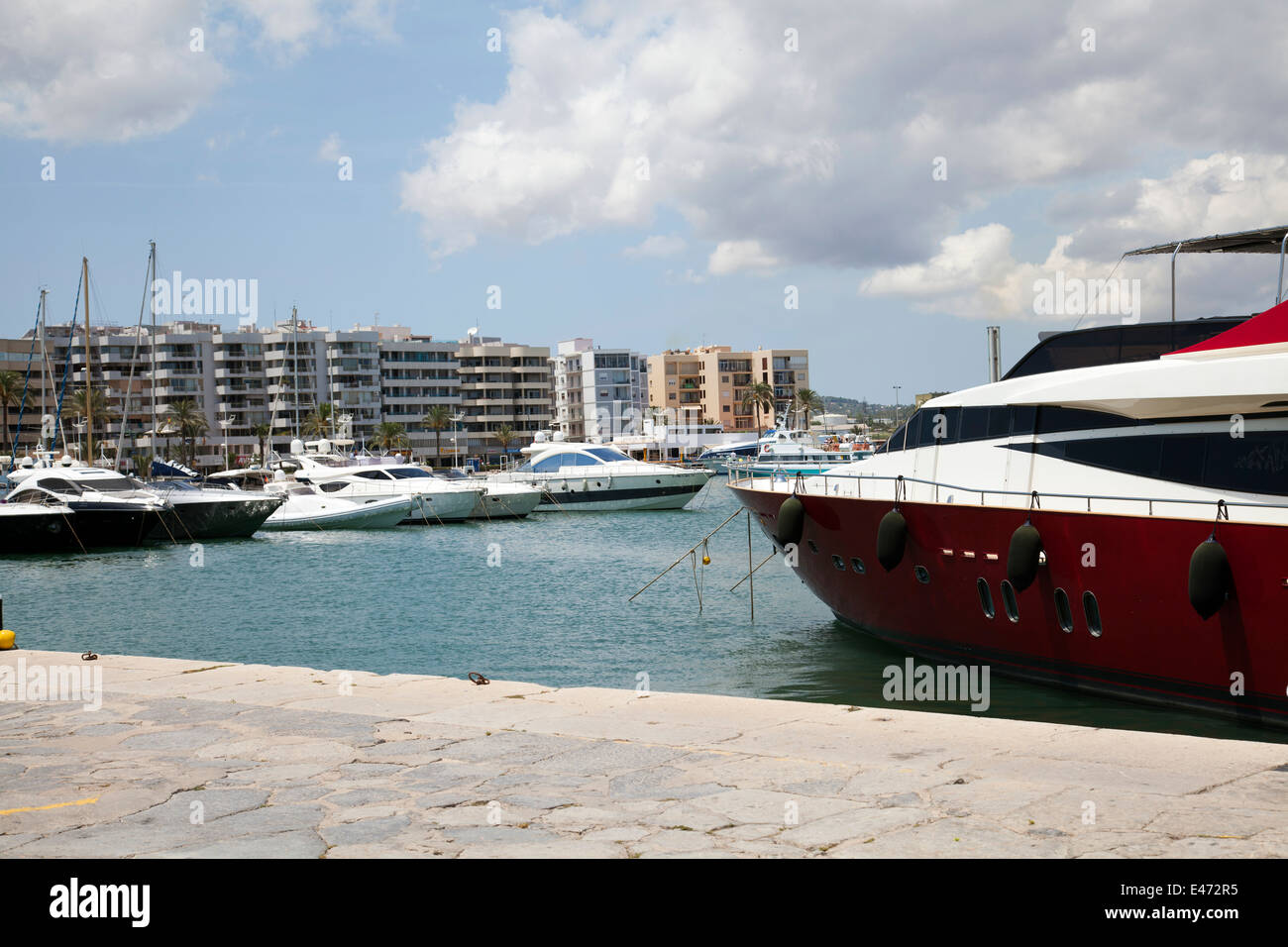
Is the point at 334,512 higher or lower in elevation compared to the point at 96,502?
lower

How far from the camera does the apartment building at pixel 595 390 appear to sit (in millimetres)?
156875

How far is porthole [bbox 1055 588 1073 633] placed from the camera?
14.1 metres

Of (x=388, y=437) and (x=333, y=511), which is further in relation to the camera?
(x=388, y=437)

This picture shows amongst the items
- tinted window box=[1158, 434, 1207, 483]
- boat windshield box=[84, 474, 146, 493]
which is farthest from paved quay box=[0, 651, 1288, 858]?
boat windshield box=[84, 474, 146, 493]

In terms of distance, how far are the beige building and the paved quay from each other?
16701 cm

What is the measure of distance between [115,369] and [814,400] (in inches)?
4027

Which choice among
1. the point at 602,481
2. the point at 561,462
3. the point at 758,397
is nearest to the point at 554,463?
the point at 561,462

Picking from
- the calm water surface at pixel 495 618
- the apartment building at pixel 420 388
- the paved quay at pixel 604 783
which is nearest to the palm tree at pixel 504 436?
the apartment building at pixel 420 388

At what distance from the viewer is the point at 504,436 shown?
487 feet

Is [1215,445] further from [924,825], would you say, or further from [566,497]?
[566,497]

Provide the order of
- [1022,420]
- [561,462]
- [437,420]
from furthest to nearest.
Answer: [437,420], [561,462], [1022,420]

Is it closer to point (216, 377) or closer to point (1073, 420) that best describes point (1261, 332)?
point (1073, 420)

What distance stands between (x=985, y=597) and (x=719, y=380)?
16206 cm
